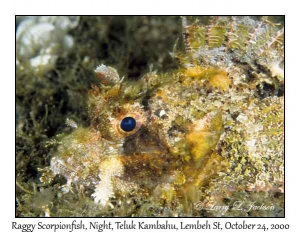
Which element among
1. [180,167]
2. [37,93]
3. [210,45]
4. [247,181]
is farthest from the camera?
[37,93]

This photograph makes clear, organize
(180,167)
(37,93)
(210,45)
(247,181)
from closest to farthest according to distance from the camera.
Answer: (180,167) < (247,181) < (210,45) < (37,93)

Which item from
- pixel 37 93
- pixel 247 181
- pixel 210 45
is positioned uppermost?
pixel 210 45

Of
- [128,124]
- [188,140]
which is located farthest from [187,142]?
[128,124]

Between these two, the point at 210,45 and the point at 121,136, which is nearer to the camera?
the point at 121,136

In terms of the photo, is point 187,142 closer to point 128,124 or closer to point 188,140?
point 188,140

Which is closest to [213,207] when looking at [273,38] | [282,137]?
[282,137]
